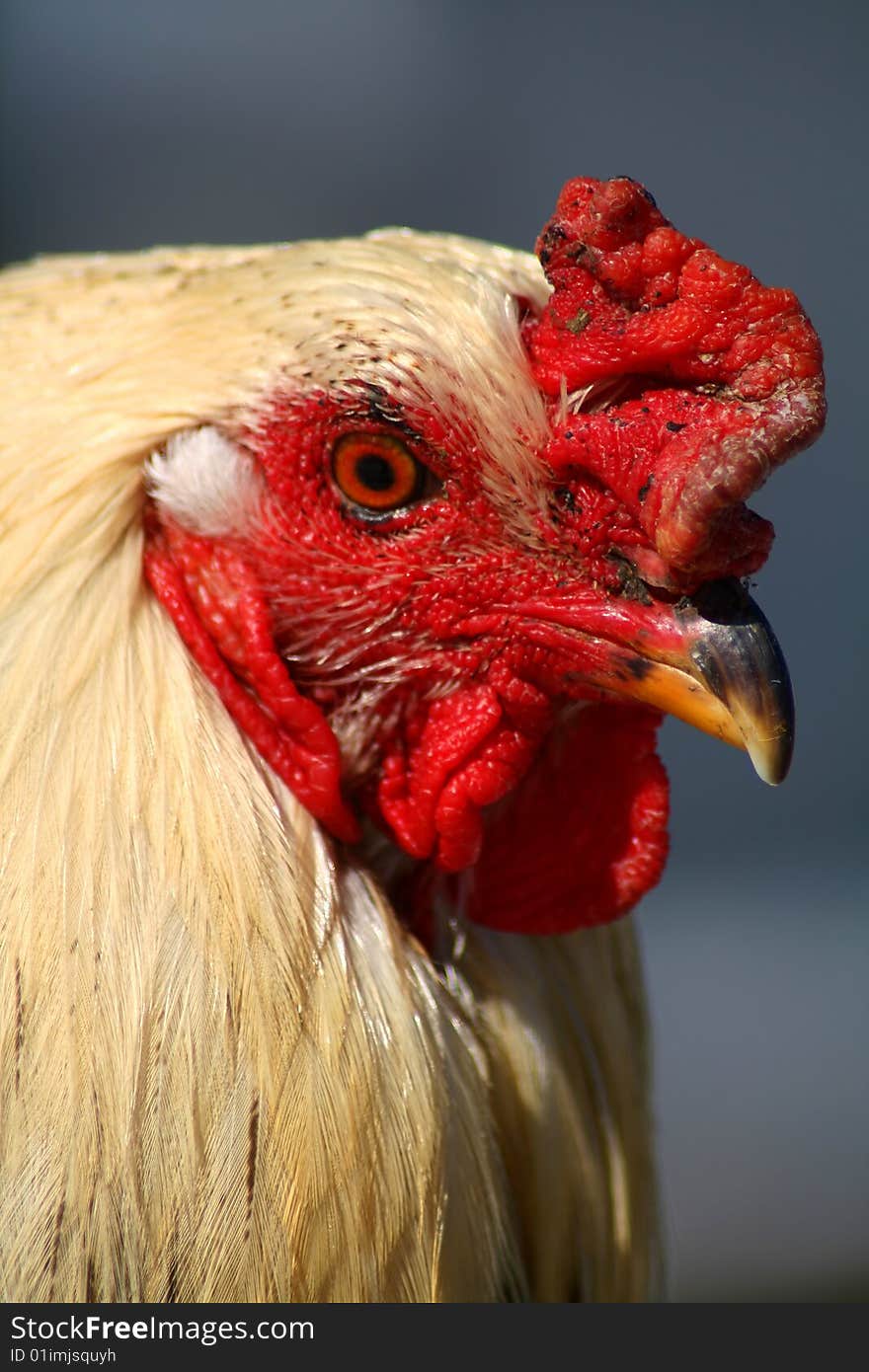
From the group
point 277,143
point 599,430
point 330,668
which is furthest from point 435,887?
point 277,143

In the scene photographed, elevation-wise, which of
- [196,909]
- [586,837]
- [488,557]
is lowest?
[196,909]

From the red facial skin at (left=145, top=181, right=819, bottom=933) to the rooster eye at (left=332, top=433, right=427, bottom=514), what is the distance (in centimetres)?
1

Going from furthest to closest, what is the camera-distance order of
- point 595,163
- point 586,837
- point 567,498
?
point 595,163 → point 586,837 → point 567,498

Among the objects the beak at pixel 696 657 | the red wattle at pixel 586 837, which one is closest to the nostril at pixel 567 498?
the beak at pixel 696 657

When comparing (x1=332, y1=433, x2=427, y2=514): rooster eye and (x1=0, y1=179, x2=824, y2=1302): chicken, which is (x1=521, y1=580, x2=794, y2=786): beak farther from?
(x1=332, y1=433, x2=427, y2=514): rooster eye

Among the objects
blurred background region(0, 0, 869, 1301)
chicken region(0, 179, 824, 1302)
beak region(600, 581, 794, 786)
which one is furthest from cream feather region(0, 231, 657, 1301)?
blurred background region(0, 0, 869, 1301)

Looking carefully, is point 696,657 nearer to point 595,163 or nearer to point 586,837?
point 586,837

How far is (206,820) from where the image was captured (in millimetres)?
1603

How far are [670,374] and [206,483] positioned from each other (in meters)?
0.61

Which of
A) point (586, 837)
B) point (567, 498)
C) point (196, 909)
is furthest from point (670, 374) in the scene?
point (196, 909)

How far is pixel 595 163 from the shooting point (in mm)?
6504

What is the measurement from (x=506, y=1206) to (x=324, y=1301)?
37 centimetres

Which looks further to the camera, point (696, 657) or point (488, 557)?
point (488, 557)

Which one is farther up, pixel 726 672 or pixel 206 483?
pixel 206 483
